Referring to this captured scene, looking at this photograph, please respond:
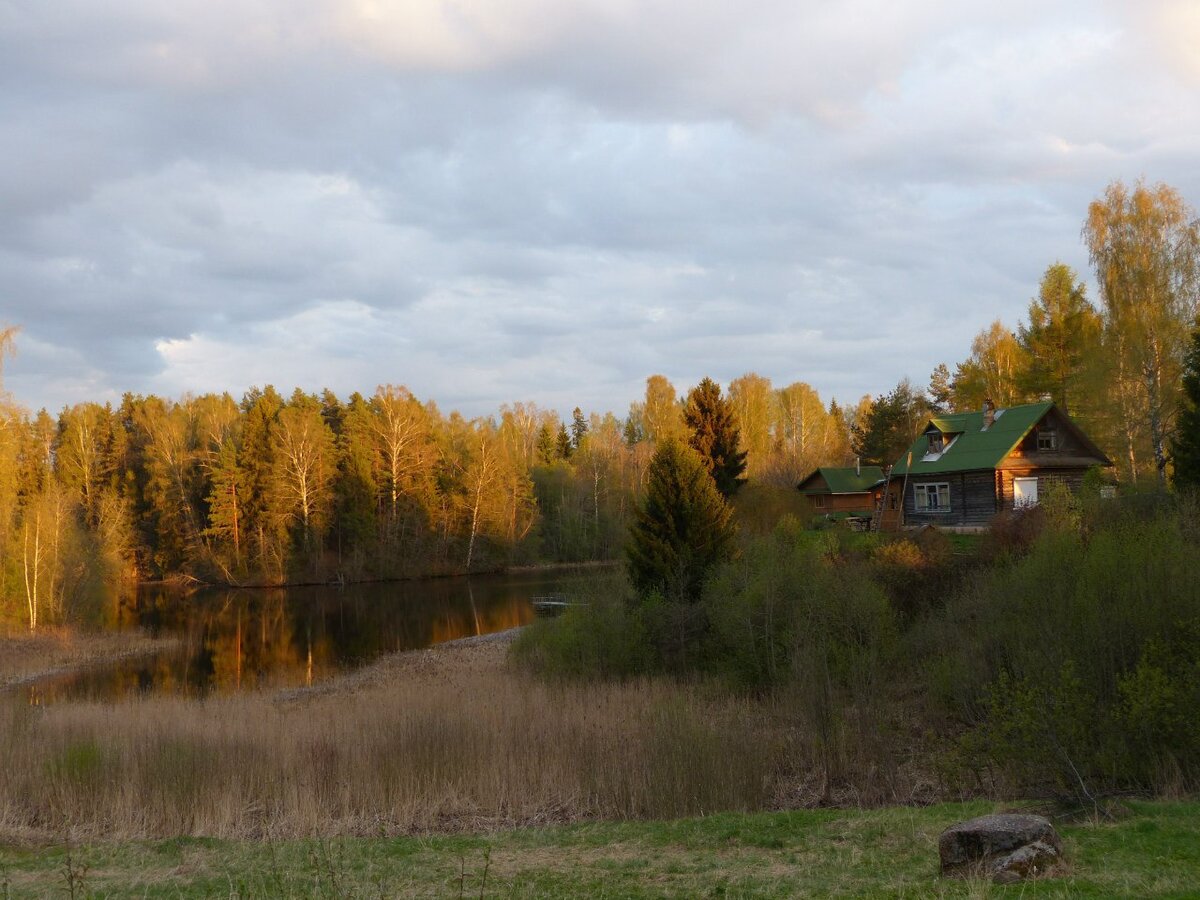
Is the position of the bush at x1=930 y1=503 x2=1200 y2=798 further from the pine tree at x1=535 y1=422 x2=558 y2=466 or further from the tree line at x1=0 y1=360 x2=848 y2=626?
the pine tree at x1=535 y1=422 x2=558 y2=466

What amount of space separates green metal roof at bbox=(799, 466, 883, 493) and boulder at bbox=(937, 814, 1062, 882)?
128 ft

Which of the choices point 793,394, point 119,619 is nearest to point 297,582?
point 119,619

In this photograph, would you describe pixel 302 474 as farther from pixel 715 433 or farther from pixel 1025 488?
pixel 1025 488

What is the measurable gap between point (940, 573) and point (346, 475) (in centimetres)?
5058

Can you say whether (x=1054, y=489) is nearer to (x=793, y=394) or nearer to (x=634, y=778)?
(x=634, y=778)

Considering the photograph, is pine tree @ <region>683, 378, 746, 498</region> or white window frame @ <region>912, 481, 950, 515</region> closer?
pine tree @ <region>683, 378, 746, 498</region>

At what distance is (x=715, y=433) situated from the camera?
113 ft

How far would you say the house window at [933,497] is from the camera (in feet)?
120

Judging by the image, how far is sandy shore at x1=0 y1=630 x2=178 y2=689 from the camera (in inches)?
1134

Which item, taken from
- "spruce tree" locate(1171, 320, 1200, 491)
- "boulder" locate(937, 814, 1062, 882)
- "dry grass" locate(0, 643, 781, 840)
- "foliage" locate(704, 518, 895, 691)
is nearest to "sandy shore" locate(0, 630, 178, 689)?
"dry grass" locate(0, 643, 781, 840)

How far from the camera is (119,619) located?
142 ft

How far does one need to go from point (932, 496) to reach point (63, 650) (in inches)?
1307

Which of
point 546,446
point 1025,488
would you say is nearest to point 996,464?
point 1025,488

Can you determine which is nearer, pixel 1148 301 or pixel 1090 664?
pixel 1090 664
